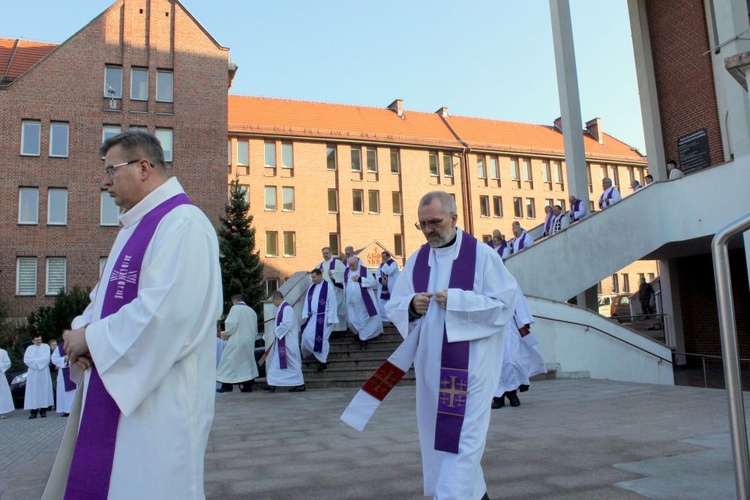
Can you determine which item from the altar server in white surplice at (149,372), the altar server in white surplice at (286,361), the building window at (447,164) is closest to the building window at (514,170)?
the building window at (447,164)

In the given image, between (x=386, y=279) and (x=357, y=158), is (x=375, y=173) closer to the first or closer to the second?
(x=357, y=158)

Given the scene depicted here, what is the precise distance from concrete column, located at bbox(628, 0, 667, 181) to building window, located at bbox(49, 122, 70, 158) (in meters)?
28.6

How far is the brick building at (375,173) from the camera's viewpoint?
44969mm

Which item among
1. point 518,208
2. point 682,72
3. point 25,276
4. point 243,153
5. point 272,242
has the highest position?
point 243,153

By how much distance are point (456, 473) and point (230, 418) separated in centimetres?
668

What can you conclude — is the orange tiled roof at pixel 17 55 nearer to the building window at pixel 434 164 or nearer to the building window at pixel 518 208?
the building window at pixel 434 164

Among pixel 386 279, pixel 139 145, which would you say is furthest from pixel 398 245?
pixel 139 145

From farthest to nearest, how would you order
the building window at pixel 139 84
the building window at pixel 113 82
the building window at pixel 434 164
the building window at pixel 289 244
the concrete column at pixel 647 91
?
the building window at pixel 434 164 → the building window at pixel 289 244 → the building window at pixel 139 84 → the building window at pixel 113 82 → the concrete column at pixel 647 91

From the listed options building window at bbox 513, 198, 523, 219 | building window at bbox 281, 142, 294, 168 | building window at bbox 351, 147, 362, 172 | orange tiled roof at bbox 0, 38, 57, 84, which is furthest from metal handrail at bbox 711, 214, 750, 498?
building window at bbox 513, 198, 523, 219

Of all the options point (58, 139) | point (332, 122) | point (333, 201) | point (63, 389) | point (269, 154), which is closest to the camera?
point (63, 389)

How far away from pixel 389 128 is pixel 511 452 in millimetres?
46759

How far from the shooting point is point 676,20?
19.6 meters

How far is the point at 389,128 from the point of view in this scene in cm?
5150

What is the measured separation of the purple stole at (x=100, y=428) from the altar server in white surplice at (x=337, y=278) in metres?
12.7
